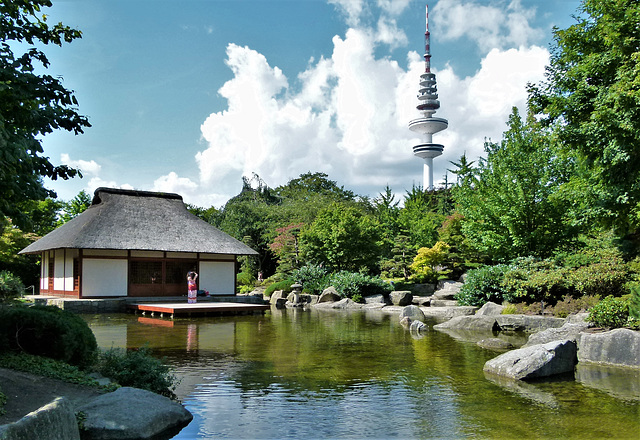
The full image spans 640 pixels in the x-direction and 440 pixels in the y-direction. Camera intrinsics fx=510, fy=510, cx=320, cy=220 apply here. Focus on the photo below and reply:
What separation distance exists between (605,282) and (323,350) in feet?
26.1

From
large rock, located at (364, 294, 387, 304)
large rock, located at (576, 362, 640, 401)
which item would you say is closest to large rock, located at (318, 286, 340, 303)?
large rock, located at (364, 294, 387, 304)

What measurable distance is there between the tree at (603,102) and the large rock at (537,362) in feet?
14.4

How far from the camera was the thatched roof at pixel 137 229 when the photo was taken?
76.9 ft

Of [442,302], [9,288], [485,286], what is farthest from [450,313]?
[9,288]

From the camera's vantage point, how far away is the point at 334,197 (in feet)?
149

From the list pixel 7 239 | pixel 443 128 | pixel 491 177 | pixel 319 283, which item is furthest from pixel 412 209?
pixel 443 128

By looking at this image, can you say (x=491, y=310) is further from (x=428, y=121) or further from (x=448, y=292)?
(x=428, y=121)

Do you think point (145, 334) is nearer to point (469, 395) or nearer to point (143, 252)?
point (469, 395)

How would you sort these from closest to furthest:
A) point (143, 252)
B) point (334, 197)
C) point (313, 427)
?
point (313, 427)
point (143, 252)
point (334, 197)

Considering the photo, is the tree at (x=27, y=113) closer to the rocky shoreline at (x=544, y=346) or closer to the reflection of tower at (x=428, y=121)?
the rocky shoreline at (x=544, y=346)

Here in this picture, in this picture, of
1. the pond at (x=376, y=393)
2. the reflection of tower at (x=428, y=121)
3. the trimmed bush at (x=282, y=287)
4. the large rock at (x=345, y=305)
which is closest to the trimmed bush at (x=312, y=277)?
the trimmed bush at (x=282, y=287)

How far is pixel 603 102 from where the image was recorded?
10.9 meters

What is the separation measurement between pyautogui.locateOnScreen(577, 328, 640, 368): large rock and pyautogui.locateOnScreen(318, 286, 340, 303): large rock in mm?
15856

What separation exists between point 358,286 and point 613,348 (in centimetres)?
1661
